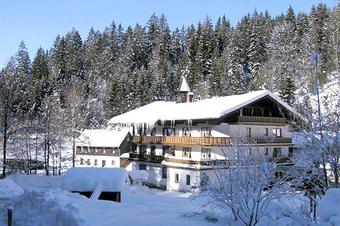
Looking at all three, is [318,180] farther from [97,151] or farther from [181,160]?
[97,151]

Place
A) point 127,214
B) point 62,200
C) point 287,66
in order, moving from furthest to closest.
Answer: point 287,66, point 62,200, point 127,214

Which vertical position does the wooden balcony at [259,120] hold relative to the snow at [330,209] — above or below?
above

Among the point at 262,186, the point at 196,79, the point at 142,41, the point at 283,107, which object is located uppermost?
the point at 142,41

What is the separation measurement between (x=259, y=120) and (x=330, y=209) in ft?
116

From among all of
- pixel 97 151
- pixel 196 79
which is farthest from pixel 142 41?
pixel 97 151

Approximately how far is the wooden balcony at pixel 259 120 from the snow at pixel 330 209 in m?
33.4

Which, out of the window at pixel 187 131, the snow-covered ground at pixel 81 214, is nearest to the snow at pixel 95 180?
the snow-covered ground at pixel 81 214

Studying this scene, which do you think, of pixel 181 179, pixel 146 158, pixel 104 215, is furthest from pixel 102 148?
pixel 104 215

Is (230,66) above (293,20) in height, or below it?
below

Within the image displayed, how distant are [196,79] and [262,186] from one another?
3073 inches

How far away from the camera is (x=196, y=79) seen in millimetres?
88312

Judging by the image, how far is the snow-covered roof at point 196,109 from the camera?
41428mm

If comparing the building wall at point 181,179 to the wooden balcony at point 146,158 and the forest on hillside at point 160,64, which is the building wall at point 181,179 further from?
the forest on hillside at point 160,64

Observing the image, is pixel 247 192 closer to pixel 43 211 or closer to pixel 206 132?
pixel 43 211
